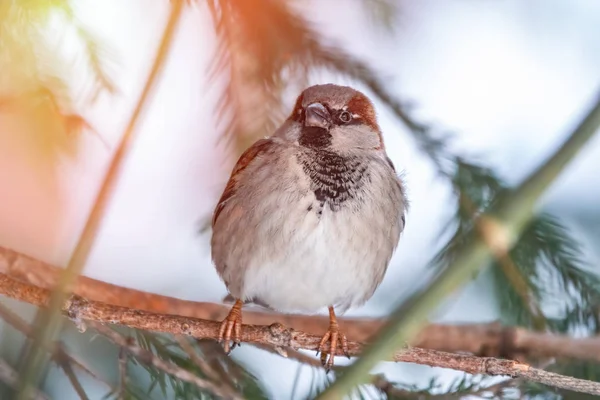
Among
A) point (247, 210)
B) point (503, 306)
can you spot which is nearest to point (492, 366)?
point (503, 306)

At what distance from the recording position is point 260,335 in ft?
1.84

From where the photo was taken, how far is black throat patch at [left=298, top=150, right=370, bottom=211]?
0.60 metres

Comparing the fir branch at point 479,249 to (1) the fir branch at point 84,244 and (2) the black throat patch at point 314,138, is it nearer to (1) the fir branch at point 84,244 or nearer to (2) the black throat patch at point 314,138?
(1) the fir branch at point 84,244

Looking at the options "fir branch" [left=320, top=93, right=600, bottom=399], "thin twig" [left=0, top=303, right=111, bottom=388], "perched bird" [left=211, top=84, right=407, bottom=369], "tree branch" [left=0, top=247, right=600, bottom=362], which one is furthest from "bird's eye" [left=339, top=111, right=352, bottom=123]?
"fir branch" [left=320, top=93, right=600, bottom=399]

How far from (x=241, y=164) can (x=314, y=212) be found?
103 mm

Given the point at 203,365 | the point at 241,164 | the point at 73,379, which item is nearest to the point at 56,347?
the point at 73,379

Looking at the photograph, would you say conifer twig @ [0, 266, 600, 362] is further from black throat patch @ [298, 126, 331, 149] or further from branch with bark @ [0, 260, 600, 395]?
black throat patch @ [298, 126, 331, 149]

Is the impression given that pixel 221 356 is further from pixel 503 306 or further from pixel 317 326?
pixel 503 306

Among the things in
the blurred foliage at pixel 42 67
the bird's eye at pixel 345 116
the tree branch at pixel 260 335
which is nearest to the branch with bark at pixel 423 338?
the tree branch at pixel 260 335

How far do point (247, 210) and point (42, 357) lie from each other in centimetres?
41

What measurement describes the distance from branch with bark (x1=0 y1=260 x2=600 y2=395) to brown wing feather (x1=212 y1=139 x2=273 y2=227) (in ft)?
0.46

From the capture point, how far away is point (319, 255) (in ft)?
1.96

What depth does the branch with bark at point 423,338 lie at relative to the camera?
43cm

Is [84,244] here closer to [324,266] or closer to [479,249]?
[479,249]
